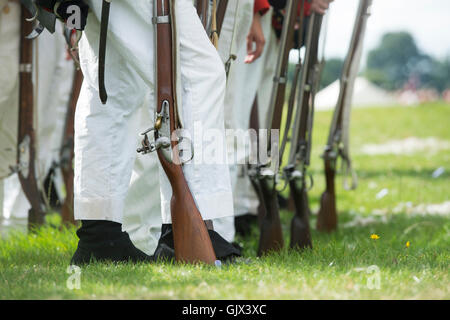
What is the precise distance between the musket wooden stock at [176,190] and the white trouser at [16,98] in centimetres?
191

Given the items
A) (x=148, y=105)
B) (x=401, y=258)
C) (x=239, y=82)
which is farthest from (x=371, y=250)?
(x=239, y=82)

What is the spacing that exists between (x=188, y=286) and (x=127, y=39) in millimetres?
991

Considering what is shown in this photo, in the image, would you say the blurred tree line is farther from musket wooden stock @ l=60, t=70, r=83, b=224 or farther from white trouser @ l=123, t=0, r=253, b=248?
white trouser @ l=123, t=0, r=253, b=248

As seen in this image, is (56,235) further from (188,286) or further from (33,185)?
(188,286)

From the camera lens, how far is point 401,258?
A: 2744 mm

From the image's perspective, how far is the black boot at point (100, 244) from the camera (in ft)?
9.02

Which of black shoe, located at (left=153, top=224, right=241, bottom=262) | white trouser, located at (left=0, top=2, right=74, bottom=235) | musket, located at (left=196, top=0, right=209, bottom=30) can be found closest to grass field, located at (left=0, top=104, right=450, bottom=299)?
black shoe, located at (left=153, top=224, right=241, bottom=262)

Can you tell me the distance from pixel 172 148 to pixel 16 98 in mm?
2111

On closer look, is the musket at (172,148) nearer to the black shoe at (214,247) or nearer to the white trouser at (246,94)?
the black shoe at (214,247)

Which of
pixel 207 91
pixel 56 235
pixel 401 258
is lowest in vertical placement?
pixel 56 235

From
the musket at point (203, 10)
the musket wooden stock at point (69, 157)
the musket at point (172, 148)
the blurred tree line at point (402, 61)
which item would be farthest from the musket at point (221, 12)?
the blurred tree line at point (402, 61)

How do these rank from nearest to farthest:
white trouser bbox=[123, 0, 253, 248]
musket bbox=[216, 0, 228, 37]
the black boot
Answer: the black boot → musket bbox=[216, 0, 228, 37] → white trouser bbox=[123, 0, 253, 248]

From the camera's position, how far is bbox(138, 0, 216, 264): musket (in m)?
2.38

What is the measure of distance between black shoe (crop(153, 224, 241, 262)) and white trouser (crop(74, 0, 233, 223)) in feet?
0.19
